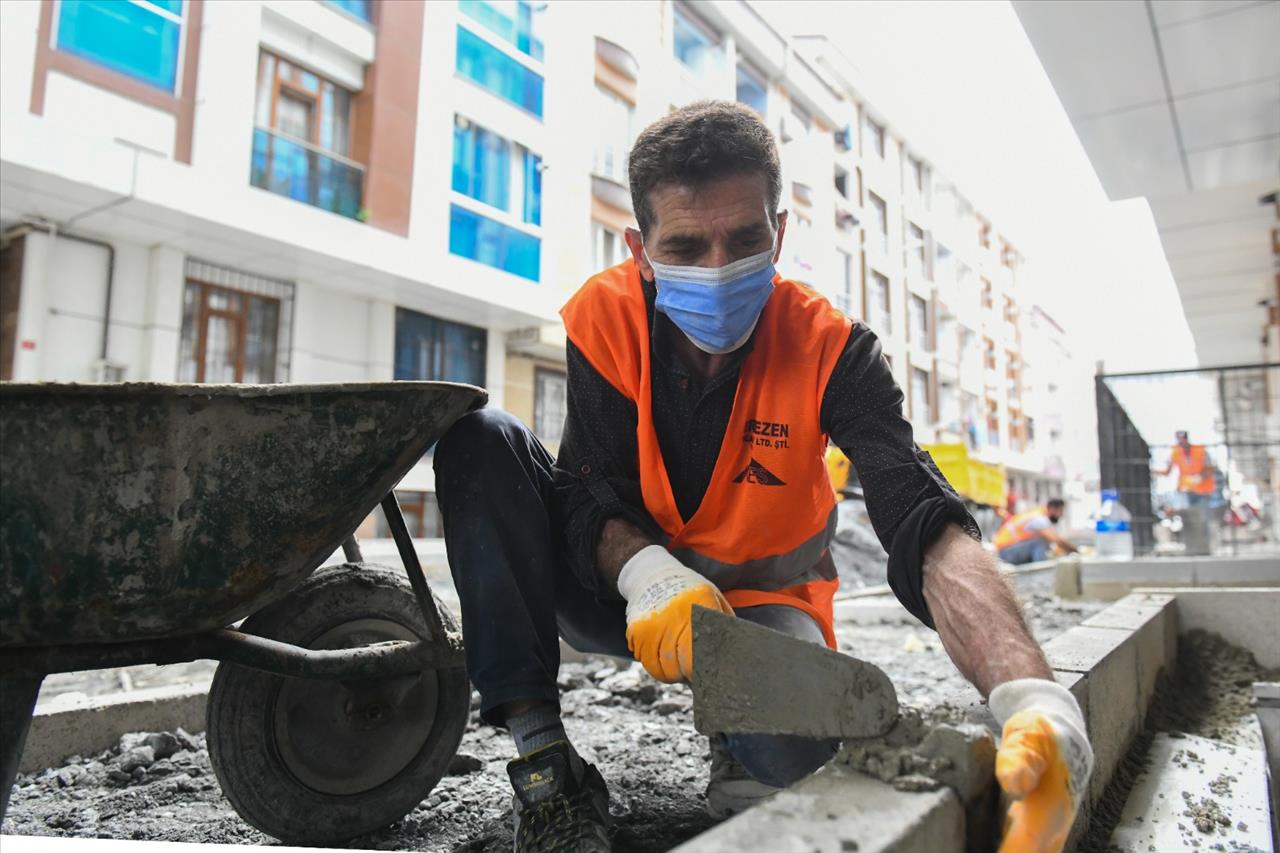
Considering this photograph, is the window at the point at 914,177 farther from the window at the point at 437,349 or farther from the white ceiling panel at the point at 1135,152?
the window at the point at 437,349

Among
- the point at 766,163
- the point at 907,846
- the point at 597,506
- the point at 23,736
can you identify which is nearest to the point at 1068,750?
the point at 907,846

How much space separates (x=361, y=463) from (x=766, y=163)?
3.24 ft

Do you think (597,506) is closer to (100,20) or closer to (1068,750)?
(1068,750)

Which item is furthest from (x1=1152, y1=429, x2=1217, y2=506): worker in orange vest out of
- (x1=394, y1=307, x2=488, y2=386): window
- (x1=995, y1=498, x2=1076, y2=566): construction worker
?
(x1=394, y1=307, x2=488, y2=386): window

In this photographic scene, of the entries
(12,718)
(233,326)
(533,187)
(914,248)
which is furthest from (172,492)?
(914,248)

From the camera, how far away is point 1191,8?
13.2 feet

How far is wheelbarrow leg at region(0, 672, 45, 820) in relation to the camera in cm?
106

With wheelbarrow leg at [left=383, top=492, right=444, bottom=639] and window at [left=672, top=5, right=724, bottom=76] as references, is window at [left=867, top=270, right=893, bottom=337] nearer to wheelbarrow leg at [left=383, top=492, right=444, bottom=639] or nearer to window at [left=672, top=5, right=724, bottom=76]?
window at [left=672, top=5, right=724, bottom=76]

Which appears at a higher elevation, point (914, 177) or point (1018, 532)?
point (914, 177)

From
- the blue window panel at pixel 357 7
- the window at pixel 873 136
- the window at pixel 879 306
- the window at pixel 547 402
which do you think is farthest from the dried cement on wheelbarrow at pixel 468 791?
the window at pixel 879 306

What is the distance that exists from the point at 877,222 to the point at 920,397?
20.6 feet

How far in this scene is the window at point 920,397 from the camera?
20.9 m

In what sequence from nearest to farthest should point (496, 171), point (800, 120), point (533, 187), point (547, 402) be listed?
point (496, 171) < point (533, 187) < point (547, 402) < point (800, 120)

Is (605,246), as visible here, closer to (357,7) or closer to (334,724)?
(357,7)
